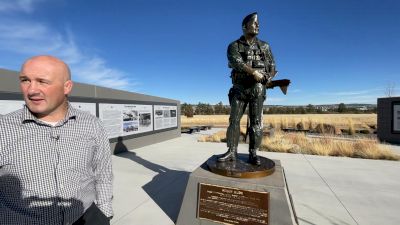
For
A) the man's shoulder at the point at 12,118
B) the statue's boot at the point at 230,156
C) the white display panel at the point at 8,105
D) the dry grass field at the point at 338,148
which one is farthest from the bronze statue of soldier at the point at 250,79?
the dry grass field at the point at 338,148

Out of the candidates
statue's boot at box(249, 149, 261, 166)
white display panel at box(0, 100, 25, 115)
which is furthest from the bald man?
white display panel at box(0, 100, 25, 115)

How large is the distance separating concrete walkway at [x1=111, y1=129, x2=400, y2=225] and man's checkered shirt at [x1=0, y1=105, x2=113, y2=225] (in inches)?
77.0

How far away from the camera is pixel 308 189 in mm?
4629

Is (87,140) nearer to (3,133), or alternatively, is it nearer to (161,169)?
(3,133)

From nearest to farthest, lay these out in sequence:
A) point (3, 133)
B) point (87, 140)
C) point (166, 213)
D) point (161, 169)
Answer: point (3, 133), point (87, 140), point (166, 213), point (161, 169)

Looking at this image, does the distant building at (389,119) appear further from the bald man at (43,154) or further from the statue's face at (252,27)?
the bald man at (43,154)

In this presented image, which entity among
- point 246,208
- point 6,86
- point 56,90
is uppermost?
point 6,86

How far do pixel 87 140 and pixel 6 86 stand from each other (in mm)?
4948

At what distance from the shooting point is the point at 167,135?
12.2m

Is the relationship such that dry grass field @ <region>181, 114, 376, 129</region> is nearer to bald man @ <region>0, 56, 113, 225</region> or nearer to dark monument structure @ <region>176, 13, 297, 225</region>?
dark monument structure @ <region>176, 13, 297, 225</region>

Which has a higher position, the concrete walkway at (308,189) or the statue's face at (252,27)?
the statue's face at (252,27)

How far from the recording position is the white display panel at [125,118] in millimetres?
7959

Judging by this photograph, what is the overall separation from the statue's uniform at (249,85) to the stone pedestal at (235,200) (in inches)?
29.2

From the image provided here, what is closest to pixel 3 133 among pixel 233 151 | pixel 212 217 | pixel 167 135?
pixel 212 217
